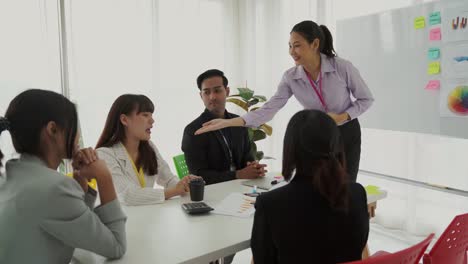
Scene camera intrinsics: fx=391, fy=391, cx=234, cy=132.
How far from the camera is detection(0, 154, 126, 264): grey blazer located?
1.03 m

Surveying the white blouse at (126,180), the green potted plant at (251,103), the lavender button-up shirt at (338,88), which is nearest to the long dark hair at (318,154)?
the white blouse at (126,180)

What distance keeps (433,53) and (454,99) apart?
1.26 feet

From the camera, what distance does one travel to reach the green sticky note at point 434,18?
2.86 m

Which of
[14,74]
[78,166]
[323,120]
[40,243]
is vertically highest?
[14,74]

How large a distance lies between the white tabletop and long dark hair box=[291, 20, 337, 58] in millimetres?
1123

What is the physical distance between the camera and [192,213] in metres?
1.62

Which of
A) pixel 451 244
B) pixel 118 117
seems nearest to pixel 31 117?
pixel 118 117

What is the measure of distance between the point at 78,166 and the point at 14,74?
2.94 m

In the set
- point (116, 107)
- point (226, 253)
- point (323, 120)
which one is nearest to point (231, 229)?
point (226, 253)

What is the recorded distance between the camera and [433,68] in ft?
9.63

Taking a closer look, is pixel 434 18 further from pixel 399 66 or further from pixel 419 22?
pixel 399 66

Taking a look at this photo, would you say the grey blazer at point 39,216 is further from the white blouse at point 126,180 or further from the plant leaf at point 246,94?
the plant leaf at point 246,94

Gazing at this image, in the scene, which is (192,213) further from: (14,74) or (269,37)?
(269,37)

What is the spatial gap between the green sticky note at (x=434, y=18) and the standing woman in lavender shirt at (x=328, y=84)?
1.03 meters
